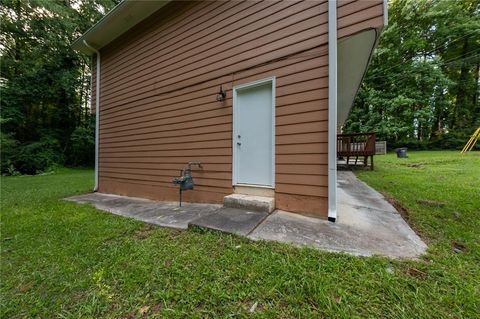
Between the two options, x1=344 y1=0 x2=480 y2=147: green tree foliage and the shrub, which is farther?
x1=344 y1=0 x2=480 y2=147: green tree foliage

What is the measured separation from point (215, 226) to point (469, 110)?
67.2 ft

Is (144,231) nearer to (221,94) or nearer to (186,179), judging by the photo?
(186,179)

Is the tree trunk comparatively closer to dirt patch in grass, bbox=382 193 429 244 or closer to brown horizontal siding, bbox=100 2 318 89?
dirt patch in grass, bbox=382 193 429 244

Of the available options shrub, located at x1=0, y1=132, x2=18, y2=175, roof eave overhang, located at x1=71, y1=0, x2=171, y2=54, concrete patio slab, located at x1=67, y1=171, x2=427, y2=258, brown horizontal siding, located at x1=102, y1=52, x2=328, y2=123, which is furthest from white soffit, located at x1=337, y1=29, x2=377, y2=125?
shrub, located at x1=0, y1=132, x2=18, y2=175

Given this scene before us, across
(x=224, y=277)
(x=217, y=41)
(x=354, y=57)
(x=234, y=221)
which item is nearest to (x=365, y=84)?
(x=354, y=57)

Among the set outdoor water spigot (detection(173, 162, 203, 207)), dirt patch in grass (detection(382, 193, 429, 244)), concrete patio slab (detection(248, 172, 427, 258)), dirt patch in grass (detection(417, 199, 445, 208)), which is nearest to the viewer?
concrete patio slab (detection(248, 172, 427, 258))

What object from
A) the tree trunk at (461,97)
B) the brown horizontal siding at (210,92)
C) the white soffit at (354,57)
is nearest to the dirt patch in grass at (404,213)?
the brown horizontal siding at (210,92)

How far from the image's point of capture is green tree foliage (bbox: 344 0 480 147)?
13305 millimetres

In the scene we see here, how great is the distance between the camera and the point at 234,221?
8.23ft

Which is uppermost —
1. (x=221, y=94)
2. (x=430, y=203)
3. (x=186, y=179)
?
(x=221, y=94)

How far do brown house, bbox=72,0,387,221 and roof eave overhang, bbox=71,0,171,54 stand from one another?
26 millimetres

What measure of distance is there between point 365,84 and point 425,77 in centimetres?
331

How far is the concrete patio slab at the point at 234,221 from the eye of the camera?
2.28 meters

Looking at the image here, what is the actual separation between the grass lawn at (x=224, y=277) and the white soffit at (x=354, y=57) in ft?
7.33
